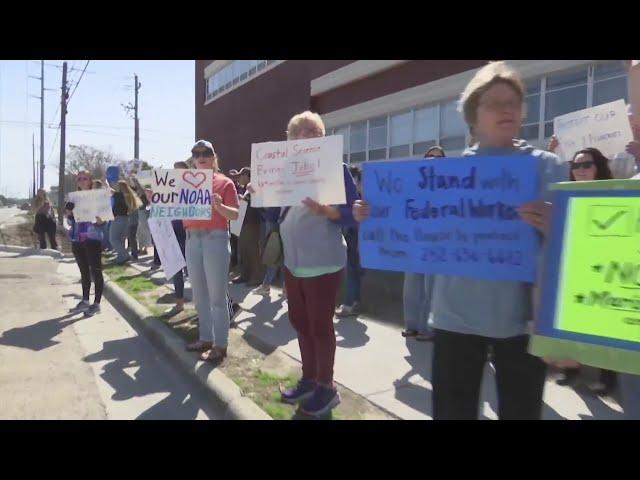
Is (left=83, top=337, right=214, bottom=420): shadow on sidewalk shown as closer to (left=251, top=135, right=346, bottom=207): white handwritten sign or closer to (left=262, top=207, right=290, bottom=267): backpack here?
(left=262, top=207, right=290, bottom=267): backpack

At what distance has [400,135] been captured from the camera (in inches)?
525

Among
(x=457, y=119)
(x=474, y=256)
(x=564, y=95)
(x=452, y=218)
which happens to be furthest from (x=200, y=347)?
(x=457, y=119)

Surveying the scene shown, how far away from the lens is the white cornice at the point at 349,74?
13.3 meters

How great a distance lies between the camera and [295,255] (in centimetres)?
321

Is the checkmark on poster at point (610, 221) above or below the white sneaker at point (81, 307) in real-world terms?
above

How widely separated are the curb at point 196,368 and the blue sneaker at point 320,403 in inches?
10.2

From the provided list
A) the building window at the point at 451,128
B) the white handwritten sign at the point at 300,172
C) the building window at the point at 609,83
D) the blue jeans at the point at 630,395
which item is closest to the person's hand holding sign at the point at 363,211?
the white handwritten sign at the point at 300,172

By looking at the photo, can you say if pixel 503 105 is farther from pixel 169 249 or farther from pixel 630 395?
pixel 169 249

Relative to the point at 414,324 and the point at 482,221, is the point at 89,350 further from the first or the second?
the point at 482,221

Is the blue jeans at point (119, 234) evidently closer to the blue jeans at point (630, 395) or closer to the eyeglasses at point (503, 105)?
the eyeglasses at point (503, 105)

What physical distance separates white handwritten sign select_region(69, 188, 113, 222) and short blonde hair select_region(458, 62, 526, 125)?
18.3 feet

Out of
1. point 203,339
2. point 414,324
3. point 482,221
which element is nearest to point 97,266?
point 203,339

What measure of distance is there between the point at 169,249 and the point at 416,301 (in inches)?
110

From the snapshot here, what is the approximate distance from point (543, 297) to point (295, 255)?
5.51 ft
